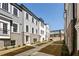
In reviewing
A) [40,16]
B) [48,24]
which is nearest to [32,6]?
[40,16]

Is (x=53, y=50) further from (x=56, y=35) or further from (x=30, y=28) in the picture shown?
(x=30, y=28)

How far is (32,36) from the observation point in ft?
9.83

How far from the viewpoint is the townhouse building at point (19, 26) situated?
2760 mm

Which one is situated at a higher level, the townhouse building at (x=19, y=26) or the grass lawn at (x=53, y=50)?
the townhouse building at (x=19, y=26)

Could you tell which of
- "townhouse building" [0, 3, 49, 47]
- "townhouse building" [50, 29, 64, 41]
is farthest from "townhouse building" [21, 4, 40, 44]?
"townhouse building" [50, 29, 64, 41]

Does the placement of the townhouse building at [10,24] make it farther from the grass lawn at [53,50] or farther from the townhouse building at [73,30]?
the townhouse building at [73,30]

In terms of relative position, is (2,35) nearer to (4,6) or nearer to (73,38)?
(4,6)

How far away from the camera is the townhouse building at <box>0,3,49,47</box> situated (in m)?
2.76

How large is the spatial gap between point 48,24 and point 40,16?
7.6 inches

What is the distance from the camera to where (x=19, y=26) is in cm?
290

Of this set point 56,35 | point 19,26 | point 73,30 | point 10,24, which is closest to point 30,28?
point 19,26

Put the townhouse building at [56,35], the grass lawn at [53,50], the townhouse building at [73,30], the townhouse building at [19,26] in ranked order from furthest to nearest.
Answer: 1. the townhouse building at [56,35]
2. the townhouse building at [19,26]
3. the grass lawn at [53,50]
4. the townhouse building at [73,30]

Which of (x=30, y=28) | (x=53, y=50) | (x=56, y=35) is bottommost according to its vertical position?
(x=53, y=50)

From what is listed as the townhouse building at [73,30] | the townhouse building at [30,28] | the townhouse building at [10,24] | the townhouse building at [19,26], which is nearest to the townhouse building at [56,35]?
the townhouse building at [19,26]
